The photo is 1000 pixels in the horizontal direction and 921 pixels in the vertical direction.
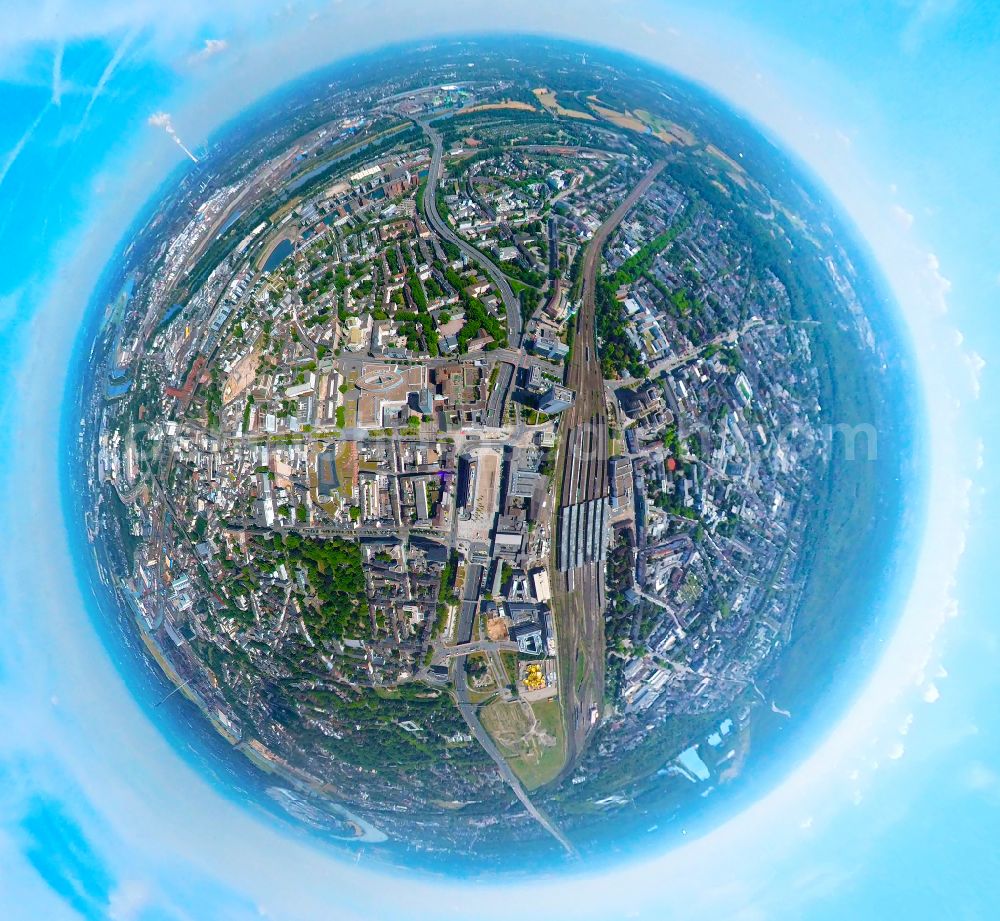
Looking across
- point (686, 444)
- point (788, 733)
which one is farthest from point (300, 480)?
point (788, 733)

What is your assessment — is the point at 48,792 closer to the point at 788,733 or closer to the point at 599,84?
the point at 788,733

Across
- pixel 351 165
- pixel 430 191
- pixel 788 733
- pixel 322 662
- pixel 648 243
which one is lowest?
pixel 788 733

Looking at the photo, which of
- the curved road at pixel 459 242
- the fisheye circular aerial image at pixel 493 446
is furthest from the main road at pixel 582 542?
the curved road at pixel 459 242

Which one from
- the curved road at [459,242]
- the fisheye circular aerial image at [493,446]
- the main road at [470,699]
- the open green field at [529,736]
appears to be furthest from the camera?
the curved road at [459,242]

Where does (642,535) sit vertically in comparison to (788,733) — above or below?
above

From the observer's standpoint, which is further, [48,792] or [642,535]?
[48,792]

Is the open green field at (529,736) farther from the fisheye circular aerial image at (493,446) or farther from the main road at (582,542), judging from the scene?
the main road at (582,542)

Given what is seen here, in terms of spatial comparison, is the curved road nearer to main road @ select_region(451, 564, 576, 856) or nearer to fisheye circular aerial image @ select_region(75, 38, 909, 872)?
fisheye circular aerial image @ select_region(75, 38, 909, 872)

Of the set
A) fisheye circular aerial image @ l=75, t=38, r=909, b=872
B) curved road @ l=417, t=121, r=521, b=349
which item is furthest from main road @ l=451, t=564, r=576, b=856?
curved road @ l=417, t=121, r=521, b=349

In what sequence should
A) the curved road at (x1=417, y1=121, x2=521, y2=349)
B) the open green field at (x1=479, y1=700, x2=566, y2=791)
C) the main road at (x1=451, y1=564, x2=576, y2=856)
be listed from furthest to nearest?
the curved road at (x1=417, y1=121, x2=521, y2=349) → the open green field at (x1=479, y1=700, x2=566, y2=791) → the main road at (x1=451, y1=564, x2=576, y2=856)
